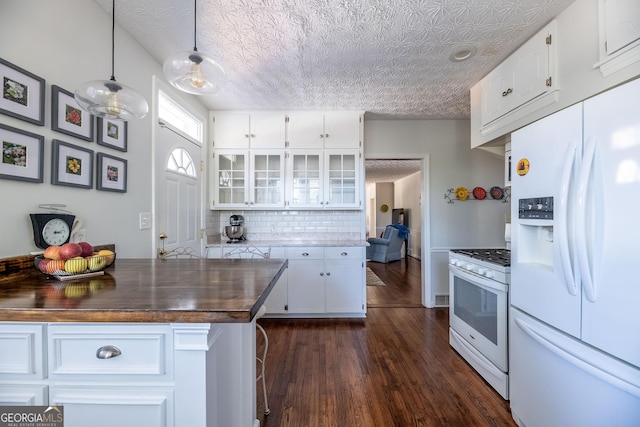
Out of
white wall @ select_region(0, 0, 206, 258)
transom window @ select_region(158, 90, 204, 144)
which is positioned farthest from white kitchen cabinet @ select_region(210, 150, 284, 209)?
white wall @ select_region(0, 0, 206, 258)

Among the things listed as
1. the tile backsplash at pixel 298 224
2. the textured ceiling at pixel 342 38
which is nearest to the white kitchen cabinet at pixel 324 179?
the tile backsplash at pixel 298 224

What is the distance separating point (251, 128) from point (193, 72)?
6.42 ft

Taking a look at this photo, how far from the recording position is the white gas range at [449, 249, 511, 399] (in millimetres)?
1716

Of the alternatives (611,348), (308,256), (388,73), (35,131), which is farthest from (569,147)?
(35,131)

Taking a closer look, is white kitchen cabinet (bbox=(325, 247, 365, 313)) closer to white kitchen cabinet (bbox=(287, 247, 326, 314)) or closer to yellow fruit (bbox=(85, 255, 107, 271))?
white kitchen cabinet (bbox=(287, 247, 326, 314))

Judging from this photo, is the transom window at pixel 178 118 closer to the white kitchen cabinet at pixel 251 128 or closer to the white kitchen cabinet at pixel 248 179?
the white kitchen cabinet at pixel 251 128

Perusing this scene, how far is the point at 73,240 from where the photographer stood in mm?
1427

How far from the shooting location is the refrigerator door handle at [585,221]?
105 centimetres

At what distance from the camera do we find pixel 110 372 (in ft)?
2.50

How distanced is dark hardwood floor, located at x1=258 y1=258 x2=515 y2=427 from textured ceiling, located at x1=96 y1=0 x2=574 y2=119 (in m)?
2.50

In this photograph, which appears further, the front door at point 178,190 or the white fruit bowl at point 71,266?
the front door at point 178,190

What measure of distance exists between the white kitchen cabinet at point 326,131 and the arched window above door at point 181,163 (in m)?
1.13

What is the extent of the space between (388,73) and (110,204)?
2.40m

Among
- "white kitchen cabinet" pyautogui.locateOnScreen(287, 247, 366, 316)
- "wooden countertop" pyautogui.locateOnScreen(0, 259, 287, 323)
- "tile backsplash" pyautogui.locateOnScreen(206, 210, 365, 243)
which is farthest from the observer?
"tile backsplash" pyautogui.locateOnScreen(206, 210, 365, 243)
